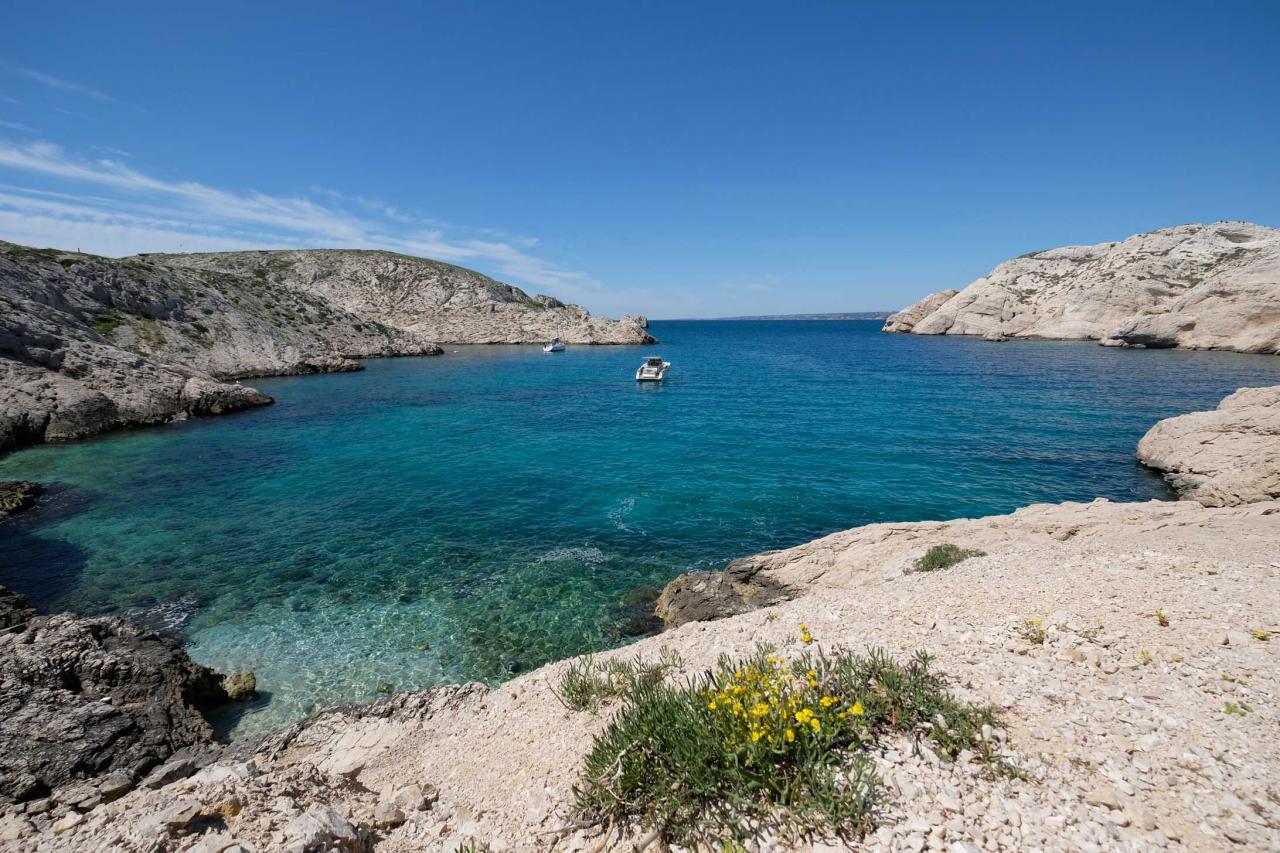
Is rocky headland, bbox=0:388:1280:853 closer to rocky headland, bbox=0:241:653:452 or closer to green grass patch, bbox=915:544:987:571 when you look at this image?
green grass patch, bbox=915:544:987:571

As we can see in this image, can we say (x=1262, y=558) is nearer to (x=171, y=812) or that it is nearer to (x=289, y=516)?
(x=171, y=812)

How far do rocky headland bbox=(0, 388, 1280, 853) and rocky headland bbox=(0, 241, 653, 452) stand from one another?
33.8 metres

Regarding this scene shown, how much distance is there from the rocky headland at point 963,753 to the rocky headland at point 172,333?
3377 cm

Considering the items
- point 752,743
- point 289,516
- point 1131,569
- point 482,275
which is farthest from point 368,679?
point 482,275

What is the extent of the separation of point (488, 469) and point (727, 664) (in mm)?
21780

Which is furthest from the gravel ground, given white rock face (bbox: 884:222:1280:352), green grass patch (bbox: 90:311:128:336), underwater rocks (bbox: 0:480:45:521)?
white rock face (bbox: 884:222:1280:352)

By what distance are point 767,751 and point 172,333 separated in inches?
2722

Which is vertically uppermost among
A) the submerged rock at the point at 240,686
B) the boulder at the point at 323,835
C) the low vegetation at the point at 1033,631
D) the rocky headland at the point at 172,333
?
the rocky headland at the point at 172,333

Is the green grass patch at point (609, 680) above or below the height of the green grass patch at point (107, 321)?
below

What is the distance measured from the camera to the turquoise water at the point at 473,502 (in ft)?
45.1

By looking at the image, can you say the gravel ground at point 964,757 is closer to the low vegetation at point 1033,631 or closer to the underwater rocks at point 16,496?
the low vegetation at point 1033,631

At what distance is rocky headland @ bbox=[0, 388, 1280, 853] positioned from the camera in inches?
176

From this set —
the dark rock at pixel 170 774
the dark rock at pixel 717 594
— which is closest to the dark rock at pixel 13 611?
the dark rock at pixel 170 774

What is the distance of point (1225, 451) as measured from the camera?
68.7ft
